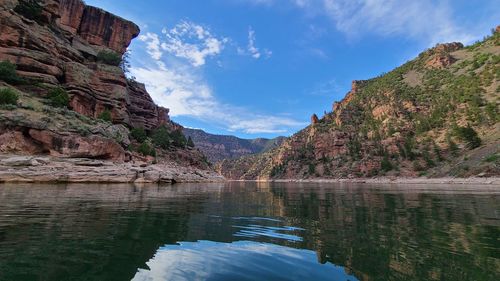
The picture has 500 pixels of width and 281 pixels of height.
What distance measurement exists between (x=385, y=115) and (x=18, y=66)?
141051mm

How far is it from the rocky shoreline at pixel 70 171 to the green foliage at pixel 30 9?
148 feet

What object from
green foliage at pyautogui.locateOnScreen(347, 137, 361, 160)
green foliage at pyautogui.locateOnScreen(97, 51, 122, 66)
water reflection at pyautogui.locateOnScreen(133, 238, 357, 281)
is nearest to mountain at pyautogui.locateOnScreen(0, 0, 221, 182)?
green foliage at pyautogui.locateOnScreen(97, 51, 122, 66)

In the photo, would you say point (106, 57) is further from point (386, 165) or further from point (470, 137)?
point (470, 137)

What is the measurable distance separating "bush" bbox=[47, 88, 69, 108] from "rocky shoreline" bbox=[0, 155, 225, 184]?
1899 cm

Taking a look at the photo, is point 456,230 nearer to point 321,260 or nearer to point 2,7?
point 321,260

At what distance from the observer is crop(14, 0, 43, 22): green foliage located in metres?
62.4

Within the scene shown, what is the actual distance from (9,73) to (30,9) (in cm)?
2318

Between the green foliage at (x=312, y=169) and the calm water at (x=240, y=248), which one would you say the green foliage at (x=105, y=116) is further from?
the green foliage at (x=312, y=169)

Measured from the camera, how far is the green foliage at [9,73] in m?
49.2

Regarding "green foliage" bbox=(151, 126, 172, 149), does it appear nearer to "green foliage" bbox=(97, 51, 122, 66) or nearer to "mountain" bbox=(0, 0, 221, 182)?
"mountain" bbox=(0, 0, 221, 182)

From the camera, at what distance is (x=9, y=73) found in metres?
49.9

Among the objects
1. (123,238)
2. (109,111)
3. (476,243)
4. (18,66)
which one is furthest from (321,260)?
(109,111)

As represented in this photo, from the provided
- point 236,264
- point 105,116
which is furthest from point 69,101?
point 236,264

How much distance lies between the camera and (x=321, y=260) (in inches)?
292
